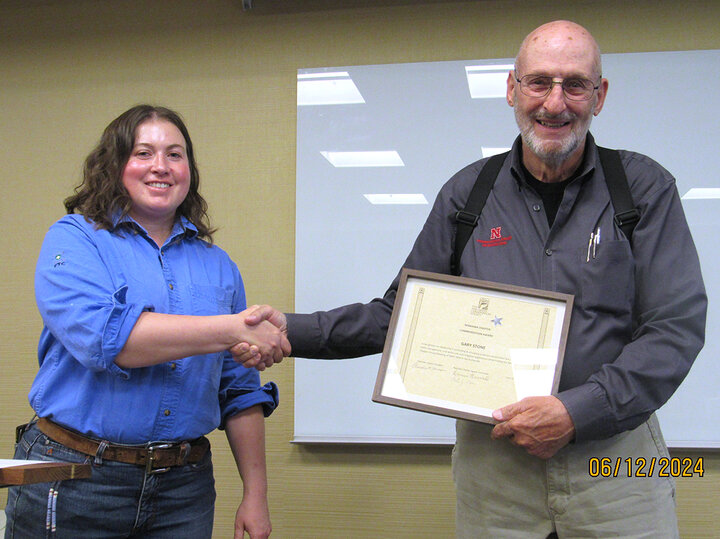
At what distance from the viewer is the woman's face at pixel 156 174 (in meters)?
1.49

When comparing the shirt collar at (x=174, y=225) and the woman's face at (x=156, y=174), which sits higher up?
the woman's face at (x=156, y=174)

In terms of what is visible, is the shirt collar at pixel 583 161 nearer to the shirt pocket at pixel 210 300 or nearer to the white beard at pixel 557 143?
the white beard at pixel 557 143

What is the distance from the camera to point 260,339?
4.99ft

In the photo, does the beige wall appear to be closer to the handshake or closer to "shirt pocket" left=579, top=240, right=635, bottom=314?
the handshake

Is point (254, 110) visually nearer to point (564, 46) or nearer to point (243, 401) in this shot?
point (243, 401)

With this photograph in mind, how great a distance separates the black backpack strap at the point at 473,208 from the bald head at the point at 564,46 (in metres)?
0.24

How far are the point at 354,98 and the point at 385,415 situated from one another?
134 centimetres

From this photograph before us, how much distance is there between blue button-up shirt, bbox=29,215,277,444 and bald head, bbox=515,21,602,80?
0.94 meters

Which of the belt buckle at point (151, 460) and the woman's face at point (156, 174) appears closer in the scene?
the belt buckle at point (151, 460)

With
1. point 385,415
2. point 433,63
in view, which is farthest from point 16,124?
point 385,415

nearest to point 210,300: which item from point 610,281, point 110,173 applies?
point 110,173

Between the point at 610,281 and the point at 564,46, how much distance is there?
1.77 feet

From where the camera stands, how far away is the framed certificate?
4.23ft

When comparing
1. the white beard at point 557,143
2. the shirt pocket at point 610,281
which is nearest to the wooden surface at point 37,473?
the shirt pocket at point 610,281
